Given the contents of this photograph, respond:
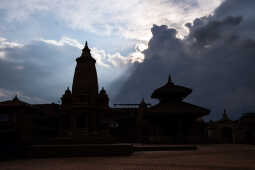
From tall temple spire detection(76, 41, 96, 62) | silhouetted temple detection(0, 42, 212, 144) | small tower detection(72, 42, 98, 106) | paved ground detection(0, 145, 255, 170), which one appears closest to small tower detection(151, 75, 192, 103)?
silhouetted temple detection(0, 42, 212, 144)

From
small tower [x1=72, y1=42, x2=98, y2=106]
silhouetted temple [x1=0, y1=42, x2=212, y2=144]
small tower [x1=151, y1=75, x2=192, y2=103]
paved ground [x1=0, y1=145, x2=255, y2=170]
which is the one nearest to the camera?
paved ground [x1=0, y1=145, x2=255, y2=170]

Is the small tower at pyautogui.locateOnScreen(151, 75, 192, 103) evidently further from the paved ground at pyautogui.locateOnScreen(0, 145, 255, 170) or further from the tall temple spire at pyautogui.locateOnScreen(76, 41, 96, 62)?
the paved ground at pyautogui.locateOnScreen(0, 145, 255, 170)

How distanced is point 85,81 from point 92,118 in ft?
16.1

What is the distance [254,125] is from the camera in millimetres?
37406

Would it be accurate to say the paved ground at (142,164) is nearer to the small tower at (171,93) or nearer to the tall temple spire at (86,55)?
the tall temple spire at (86,55)

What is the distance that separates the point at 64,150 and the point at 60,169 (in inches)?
250

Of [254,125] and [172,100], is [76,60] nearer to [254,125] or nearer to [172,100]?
[172,100]

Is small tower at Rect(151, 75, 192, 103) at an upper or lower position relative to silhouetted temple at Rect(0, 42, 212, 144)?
upper

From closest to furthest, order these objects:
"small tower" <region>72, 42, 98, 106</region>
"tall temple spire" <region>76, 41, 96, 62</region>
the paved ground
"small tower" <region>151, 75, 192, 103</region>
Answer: the paved ground
"small tower" <region>72, 42, 98, 106</region>
"tall temple spire" <region>76, 41, 96, 62</region>
"small tower" <region>151, 75, 192, 103</region>

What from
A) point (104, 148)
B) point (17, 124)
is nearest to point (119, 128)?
point (17, 124)

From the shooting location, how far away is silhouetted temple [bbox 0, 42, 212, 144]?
85.2 ft

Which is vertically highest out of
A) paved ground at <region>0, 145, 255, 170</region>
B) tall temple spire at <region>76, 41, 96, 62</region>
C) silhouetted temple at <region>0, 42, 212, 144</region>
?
tall temple spire at <region>76, 41, 96, 62</region>

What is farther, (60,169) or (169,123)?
(169,123)

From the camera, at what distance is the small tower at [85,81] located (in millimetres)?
27680
